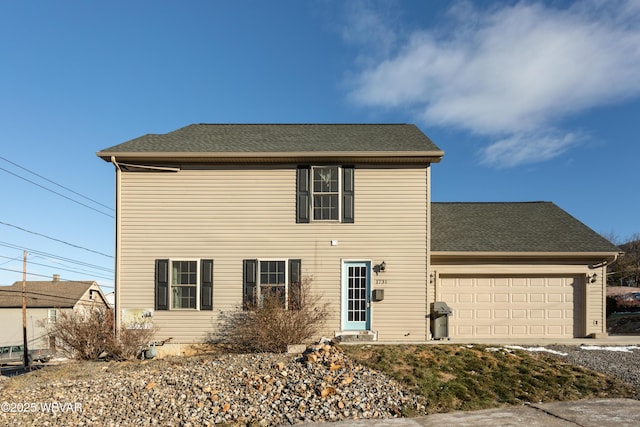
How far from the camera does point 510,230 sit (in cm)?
1362

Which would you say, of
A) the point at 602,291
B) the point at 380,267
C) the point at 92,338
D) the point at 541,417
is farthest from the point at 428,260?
the point at 92,338

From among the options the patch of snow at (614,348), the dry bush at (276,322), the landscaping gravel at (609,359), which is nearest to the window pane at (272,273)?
the dry bush at (276,322)

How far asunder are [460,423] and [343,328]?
216 inches

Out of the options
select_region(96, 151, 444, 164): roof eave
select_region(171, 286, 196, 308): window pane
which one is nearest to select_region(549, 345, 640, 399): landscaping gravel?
select_region(96, 151, 444, 164): roof eave

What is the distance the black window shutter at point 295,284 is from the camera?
10.9 metres

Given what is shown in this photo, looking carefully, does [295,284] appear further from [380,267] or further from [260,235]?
[380,267]

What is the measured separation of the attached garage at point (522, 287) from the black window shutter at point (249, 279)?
4.79 meters

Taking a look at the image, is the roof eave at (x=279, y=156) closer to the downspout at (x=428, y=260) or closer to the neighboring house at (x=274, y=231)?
the neighboring house at (x=274, y=231)

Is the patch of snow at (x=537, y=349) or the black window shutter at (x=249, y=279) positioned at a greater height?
the black window shutter at (x=249, y=279)

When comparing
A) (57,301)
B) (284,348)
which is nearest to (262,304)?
(284,348)

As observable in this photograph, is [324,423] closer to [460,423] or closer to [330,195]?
[460,423]

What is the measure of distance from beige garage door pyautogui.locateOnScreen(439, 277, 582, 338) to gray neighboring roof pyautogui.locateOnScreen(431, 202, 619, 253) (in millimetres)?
921

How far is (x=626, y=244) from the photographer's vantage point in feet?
137

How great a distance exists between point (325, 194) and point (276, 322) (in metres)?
3.47
